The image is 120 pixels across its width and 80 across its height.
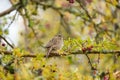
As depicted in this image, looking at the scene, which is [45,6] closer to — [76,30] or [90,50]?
[90,50]

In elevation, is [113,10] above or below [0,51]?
below

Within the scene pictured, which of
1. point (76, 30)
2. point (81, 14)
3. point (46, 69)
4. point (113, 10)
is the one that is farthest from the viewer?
point (76, 30)

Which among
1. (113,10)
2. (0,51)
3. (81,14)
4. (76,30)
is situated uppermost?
(0,51)

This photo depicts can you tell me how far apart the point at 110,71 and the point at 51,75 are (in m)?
0.71

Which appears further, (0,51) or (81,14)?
(81,14)

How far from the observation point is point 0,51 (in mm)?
4574

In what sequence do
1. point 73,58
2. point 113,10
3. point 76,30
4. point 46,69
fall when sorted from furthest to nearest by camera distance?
point 76,30 < point 113,10 < point 73,58 < point 46,69

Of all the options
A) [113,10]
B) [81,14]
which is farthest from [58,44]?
[113,10]

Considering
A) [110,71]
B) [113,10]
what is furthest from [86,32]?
[110,71]

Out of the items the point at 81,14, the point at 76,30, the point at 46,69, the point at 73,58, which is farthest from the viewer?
the point at 76,30

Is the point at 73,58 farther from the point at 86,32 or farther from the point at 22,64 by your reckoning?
the point at 86,32

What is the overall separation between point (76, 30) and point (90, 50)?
6.87 metres

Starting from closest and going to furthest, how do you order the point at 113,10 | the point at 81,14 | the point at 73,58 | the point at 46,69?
the point at 46,69 < the point at 73,58 < the point at 81,14 < the point at 113,10

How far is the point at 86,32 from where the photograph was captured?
34.1ft
